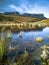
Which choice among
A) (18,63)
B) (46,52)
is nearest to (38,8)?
(46,52)

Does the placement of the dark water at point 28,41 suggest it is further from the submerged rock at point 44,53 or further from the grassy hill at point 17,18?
the grassy hill at point 17,18

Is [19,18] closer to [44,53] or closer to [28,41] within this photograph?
[28,41]

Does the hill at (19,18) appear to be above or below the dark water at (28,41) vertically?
above

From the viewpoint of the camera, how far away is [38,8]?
6.03ft

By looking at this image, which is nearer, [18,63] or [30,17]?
[18,63]

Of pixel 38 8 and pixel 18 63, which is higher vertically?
pixel 38 8

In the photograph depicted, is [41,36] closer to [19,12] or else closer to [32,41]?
[32,41]

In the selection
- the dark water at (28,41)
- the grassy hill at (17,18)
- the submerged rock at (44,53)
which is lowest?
the submerged rock at (44,53)

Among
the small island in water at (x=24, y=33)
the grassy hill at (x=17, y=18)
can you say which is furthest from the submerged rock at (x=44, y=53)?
the grassy hill at (x=17, y=18)

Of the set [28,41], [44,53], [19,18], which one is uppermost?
[19,18]

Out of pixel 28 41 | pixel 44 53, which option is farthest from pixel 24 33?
pixel 44 53

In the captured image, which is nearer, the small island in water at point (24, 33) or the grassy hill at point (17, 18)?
the small island in water at point (24, 33)

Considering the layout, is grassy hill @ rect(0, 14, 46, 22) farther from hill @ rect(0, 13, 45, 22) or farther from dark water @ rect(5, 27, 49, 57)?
dark water @ rect(5, 27, 49, 57)

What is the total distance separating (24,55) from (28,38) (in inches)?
7.6
